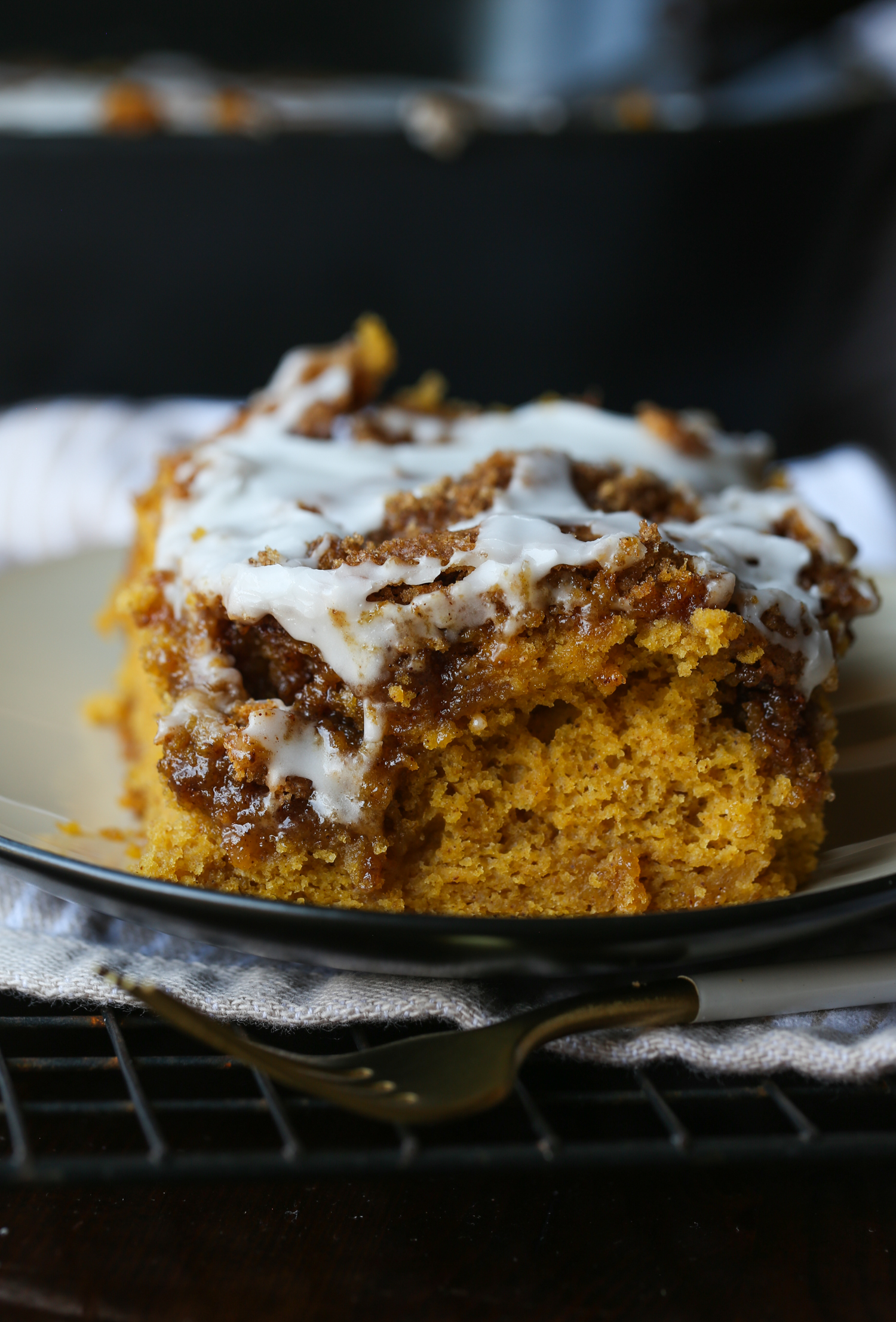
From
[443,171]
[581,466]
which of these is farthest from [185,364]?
[581,466]

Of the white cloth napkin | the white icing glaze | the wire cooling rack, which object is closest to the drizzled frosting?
the white icing glaze

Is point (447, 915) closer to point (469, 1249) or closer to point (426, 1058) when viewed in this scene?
point (426, 1058)

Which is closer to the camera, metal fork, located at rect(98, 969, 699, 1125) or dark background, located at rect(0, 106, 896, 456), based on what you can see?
metal fork, located at rect(98, 969, 699, 1125)

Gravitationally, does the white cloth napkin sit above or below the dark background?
below

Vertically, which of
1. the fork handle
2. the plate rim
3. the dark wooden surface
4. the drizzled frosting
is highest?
the drizzled frosting

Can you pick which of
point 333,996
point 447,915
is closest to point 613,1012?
point 447,915

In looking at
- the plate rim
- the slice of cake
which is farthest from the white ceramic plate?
the slice of cake

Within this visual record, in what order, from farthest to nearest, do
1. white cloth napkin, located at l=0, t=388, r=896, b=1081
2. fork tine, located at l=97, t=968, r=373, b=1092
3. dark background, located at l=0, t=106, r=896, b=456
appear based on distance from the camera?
1. dark background, located at l=0, t=106, r=896, b=456
2. white cloth napkin, located at l=0, t=388, r=896, b=1081
3. fork tine, located at l=97, t=968, r=373, b=1092

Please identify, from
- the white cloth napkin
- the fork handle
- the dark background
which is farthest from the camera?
the dark background

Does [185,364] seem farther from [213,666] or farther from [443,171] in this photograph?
[213,666]

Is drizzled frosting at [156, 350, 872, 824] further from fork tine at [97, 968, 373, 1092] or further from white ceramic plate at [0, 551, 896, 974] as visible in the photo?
fork tine at [97, 968, 373, 1092]
